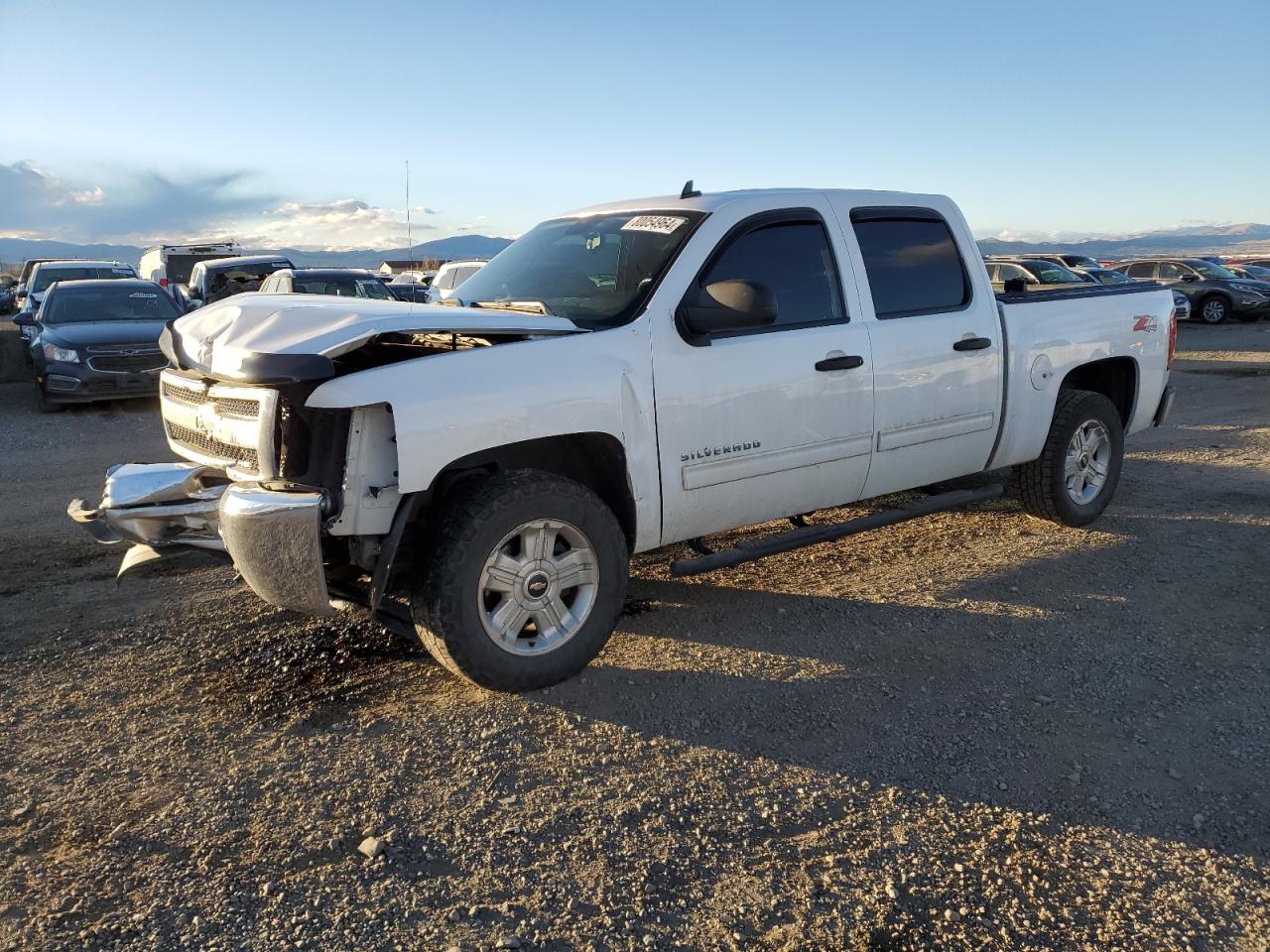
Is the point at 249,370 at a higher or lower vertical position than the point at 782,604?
higher

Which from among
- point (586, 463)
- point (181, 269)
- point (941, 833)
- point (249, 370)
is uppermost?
point (181, 269)

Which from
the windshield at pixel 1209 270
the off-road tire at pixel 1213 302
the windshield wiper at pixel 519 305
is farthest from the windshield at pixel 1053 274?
the windshield wiper at pixel 519 305

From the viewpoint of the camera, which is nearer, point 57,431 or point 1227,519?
point 1227,519

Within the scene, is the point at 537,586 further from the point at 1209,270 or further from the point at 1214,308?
the point at 1209,270

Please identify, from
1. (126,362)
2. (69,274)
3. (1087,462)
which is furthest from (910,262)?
(69,274)

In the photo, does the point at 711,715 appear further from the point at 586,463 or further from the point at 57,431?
the point at 57,431

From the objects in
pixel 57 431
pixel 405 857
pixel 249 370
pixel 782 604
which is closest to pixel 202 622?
pixel 249 370

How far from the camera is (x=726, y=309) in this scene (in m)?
4.23

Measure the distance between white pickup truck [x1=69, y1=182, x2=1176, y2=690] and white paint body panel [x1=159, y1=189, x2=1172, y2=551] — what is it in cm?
1

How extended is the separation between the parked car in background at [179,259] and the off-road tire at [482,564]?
979 inches

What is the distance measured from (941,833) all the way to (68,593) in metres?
4.48

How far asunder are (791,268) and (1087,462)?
280 centimetres

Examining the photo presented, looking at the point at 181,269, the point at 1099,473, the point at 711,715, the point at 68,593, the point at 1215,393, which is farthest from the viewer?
the point at 181,269

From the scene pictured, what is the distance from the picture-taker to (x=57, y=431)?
433 inches
